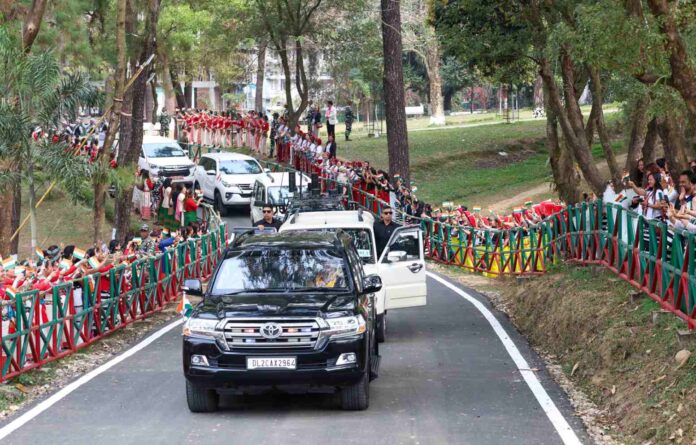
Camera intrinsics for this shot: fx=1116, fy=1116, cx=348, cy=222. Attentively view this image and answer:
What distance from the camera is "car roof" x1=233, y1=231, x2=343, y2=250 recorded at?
1240 centimetres

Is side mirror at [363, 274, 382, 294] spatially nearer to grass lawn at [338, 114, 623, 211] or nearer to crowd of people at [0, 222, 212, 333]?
crowd of people at [0, 222, 212, 333]

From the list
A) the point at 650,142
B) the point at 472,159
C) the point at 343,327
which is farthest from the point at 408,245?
the point at 472,159

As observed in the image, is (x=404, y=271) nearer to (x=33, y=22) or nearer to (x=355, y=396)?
(x=355, y=396)

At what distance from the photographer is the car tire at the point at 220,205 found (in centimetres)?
3634

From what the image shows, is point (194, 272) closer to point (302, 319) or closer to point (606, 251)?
point (606, 251)

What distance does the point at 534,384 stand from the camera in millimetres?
12633

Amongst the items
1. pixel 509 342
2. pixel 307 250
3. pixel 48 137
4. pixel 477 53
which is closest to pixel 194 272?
pixel 48 137

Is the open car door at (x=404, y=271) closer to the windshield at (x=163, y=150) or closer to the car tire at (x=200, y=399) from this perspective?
the car tire at (x=200, y=399)

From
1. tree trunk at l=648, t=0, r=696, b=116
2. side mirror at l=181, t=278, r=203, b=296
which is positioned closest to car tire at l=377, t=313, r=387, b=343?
side mirror at l=181, t=278, r=203, b=296

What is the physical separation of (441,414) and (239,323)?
2.19 metres

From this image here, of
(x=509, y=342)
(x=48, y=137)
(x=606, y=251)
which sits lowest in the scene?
(x=509, y=342)

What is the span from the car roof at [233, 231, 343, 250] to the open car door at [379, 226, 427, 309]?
11.3 ft

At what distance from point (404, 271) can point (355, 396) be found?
5.75 metres

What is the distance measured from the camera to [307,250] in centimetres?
1233
